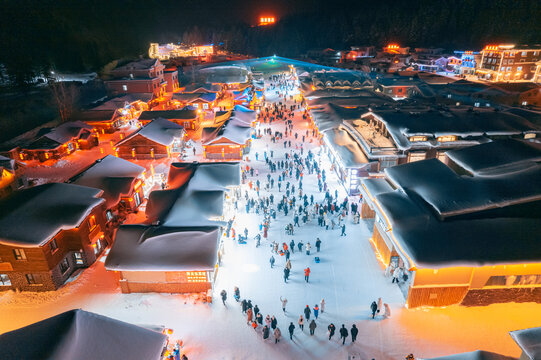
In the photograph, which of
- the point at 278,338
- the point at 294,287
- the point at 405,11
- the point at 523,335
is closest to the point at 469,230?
the point at 523,335

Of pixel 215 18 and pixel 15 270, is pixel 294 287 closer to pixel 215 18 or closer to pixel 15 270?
pixel 15 270

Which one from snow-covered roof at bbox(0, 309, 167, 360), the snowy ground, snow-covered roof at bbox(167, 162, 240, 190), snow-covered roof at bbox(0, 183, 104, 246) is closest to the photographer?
snow-covered roof at bbox(0, 309, 167, 360)

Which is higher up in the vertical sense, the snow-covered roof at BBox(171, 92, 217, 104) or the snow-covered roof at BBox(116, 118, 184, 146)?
the snow-covered roof at BBox(171, 92, 217, 104)

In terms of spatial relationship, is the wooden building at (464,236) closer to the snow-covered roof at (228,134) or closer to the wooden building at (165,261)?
the wooden building at (165,261)

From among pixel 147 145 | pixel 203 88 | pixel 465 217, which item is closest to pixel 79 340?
pixel 465 217

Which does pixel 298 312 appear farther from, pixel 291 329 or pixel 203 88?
pixel 203 88

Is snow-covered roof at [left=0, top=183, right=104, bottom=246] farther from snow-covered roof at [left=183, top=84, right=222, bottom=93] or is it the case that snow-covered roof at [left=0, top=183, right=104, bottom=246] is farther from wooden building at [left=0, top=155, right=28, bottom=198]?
snow-covered roof at [left=183, top=84, right=222, bottom=93]

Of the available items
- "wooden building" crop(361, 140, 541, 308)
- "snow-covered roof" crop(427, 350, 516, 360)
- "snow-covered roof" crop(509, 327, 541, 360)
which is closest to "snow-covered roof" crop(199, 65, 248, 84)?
"wooden building" crop(361, 140, 541, 308)
